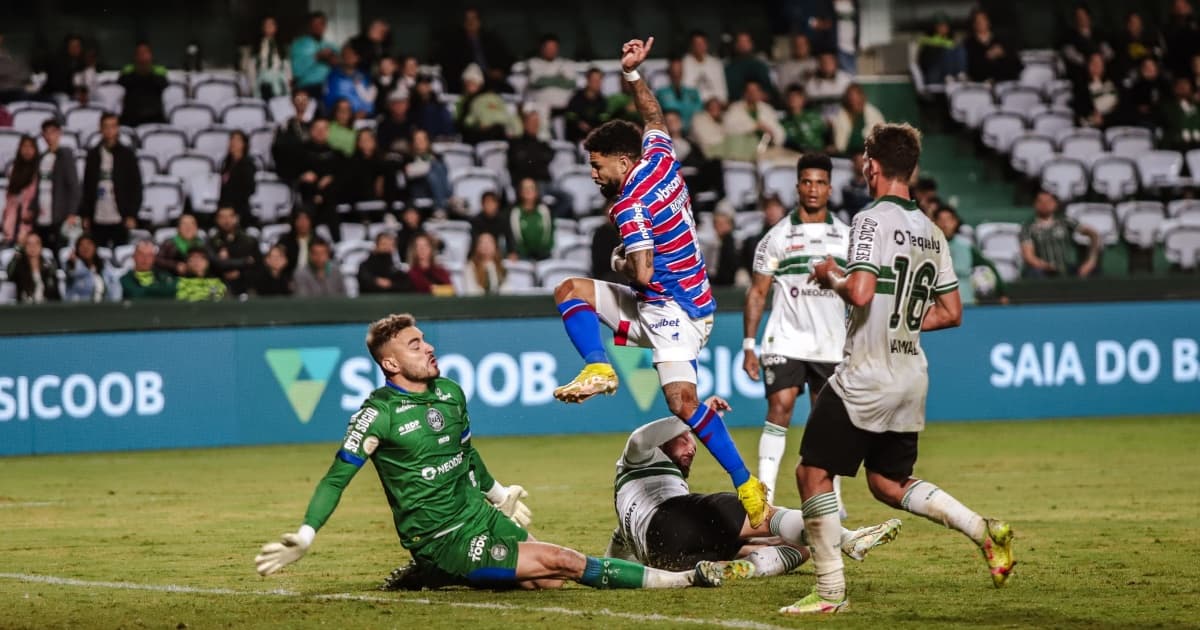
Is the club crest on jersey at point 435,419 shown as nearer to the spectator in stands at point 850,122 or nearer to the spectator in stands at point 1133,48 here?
the spectator in stands at point 850,122

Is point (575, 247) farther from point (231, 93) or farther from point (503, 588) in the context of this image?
point (503, 588)

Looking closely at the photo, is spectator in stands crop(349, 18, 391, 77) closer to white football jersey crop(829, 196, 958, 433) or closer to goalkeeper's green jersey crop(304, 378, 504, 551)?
goalkeeper's green jersey crop(304, 378, 504, 551)

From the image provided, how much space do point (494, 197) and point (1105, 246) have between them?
8.00 meters

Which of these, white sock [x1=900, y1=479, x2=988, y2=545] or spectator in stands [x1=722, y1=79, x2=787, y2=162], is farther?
spectator in stands [x1=722, y1=79, x2=787, y2=162]

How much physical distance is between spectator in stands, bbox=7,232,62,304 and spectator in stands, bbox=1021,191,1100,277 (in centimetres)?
1089

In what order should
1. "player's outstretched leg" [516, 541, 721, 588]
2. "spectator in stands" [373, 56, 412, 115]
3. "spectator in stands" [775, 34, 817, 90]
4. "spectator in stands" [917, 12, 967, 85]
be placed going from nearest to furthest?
"player's outstretched leg" [516, 541, 721, 588] → "spectator in stands" [373, 56, 412, 115] → "spectator in stands" [775, 34, 817, 90] → "spectator in stands" [917, 12, 967, 85]

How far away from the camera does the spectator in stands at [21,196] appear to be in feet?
59.9

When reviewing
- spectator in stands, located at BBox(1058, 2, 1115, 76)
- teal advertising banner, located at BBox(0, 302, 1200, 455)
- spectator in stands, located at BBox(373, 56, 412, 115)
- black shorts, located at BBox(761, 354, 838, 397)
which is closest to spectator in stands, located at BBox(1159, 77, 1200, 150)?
spectator in stands, located at BBox(1058, 2, 1115, 76)

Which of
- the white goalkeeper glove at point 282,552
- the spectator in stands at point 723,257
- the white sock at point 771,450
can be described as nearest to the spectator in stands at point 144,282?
the spectator in stands at point 723,257

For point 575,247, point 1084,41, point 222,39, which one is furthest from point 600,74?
point 1084,41

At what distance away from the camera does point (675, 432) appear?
827cm

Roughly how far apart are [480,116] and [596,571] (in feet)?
46.4

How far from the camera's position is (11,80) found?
2117cm

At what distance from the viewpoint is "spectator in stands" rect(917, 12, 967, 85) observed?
24203 mm
